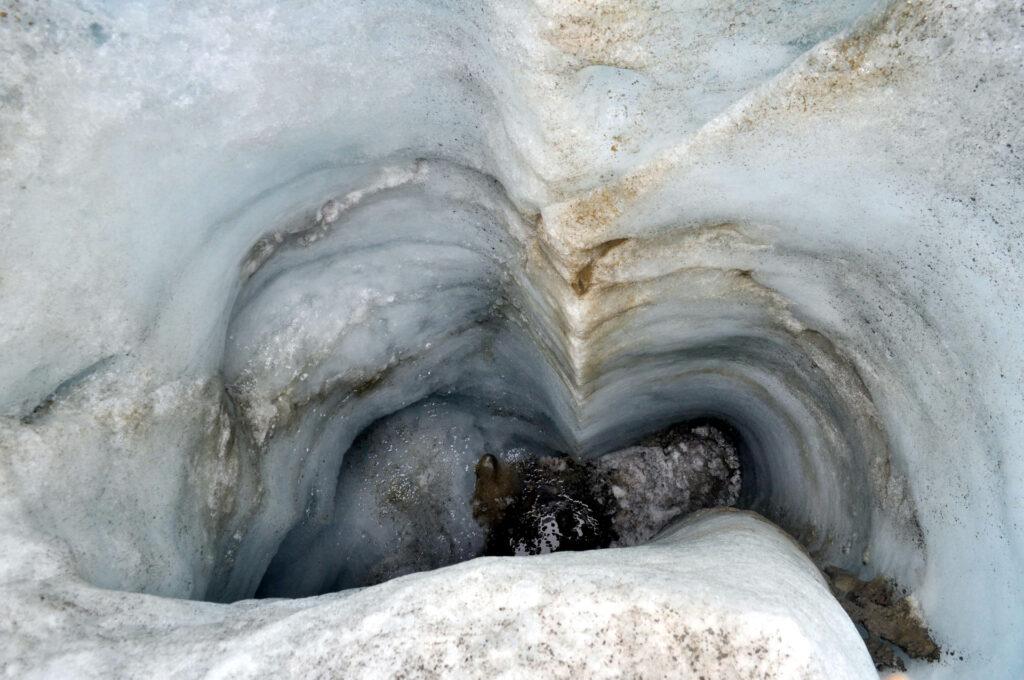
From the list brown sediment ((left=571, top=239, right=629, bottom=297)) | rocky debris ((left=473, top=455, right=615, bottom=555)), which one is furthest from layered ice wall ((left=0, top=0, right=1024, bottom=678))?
rocky debris ((left=473, top=455, right=615, bottom=555))

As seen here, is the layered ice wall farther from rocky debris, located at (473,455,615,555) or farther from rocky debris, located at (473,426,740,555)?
rocky debris, located at (473,455,615,555)

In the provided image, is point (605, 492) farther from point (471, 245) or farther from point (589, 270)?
point (589, 270)

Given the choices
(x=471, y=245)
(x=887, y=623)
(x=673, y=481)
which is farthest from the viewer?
(x=673, y=481)

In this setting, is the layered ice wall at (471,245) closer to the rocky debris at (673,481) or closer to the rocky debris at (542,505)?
the rocky debris at (673,481)

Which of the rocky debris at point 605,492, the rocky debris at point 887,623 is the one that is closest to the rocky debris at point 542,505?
the rocky debris at point 605,492

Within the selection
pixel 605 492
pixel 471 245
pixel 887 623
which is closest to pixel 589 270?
pixel 471 245
